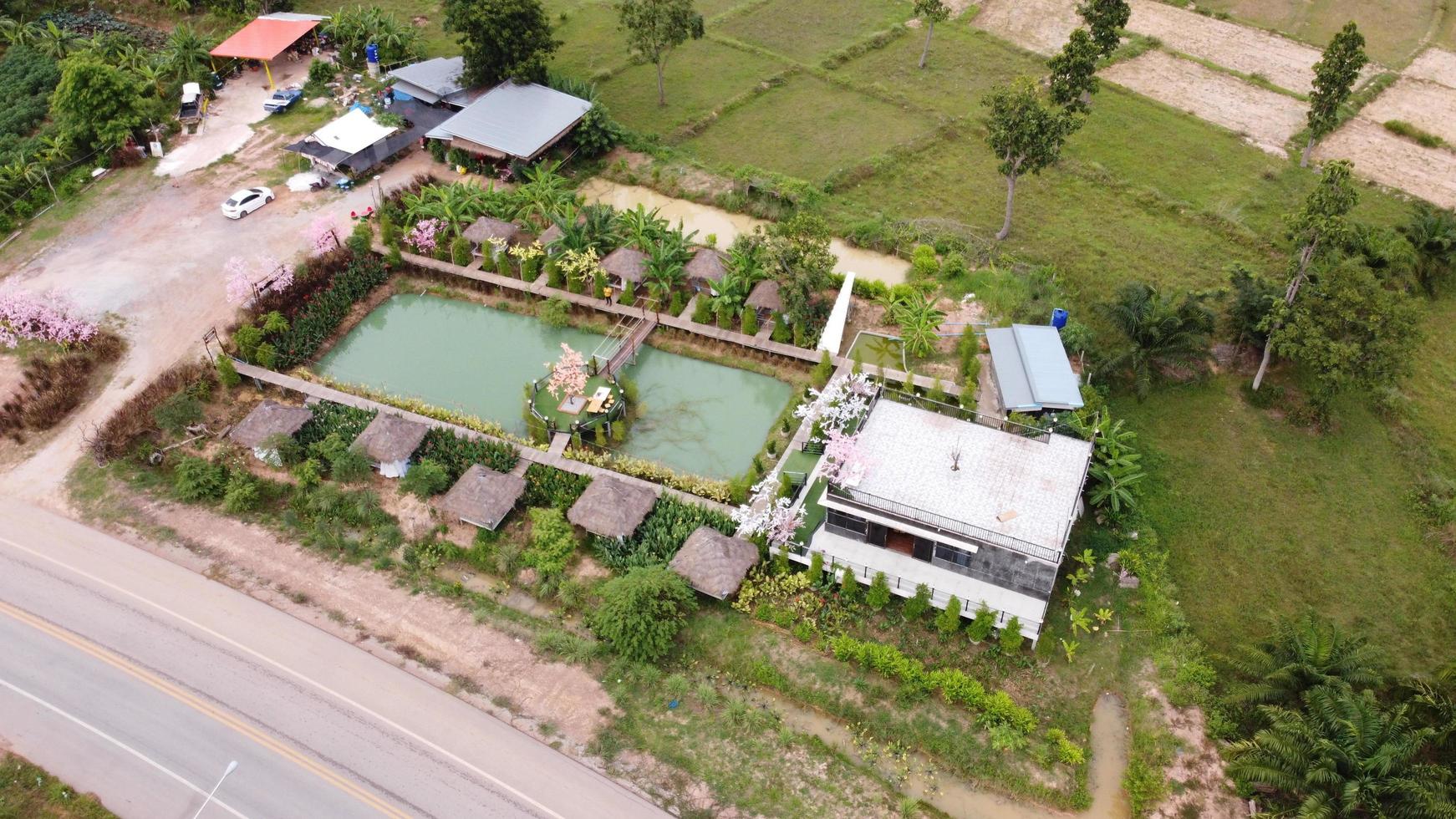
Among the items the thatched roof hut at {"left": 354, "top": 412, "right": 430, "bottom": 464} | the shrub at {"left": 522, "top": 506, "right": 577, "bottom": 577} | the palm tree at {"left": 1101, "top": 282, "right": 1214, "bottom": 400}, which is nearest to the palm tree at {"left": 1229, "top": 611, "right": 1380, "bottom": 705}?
the palm tree at {"left": 1101, "top": 282, "right": 1214, "bottom": 400}

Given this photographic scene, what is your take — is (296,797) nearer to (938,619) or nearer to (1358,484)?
(938,619)

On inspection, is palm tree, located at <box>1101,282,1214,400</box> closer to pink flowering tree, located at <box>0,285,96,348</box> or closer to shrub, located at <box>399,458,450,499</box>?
shrub, located at <box>399,458,450,499</box>

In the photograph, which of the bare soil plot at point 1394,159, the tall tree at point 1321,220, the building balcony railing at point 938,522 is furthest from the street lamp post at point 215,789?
the bare soil plot at point 1394,159

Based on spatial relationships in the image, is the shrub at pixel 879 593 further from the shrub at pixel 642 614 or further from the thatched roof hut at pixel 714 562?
the shrub at pixel 642 614

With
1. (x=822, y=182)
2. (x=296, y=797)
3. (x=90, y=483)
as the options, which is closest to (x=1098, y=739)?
(x=296, y=797)

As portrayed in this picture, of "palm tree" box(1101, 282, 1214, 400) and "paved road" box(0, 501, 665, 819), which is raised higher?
"palm tree" box(1101, 282, 1214, 400)

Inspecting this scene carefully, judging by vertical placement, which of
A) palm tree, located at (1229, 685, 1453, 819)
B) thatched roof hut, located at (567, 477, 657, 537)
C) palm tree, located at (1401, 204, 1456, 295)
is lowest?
thatched roof hut, located at (567, 477, 657, 537)
